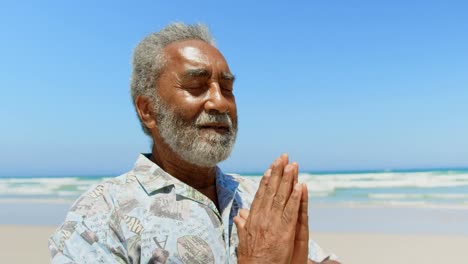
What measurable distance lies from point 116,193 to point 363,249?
669 centimetres

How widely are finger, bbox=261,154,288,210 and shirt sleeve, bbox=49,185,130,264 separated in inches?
21.6

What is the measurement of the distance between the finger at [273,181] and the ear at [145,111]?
2.47 ft

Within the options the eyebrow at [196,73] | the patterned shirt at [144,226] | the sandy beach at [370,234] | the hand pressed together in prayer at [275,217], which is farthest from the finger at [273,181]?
the sandy beach at [370,234]

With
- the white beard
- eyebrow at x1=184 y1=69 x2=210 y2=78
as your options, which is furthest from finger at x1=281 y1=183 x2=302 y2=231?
eyebrow at x1=184 y1=69 x2=210 y2=78

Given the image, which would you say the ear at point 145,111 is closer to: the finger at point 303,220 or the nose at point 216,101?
the nose at point 216,101

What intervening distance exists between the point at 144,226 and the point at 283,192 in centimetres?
54

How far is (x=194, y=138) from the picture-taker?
210cm

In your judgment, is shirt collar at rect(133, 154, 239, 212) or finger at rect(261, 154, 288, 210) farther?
shirt collar at rect(133, 154, 239, 212)

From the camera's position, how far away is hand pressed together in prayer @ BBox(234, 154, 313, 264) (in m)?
1.66

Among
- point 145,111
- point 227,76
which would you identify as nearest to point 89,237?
point 145,111

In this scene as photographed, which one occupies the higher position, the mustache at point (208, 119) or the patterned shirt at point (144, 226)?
the mustache at point (208, 119)

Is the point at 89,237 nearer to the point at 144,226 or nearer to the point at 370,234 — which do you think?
the point at 144,226

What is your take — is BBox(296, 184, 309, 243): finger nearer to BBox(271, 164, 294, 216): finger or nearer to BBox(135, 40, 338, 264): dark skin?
BBox(271, 164, 294, 216): finger

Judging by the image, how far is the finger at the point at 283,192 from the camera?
1663 millimetres
